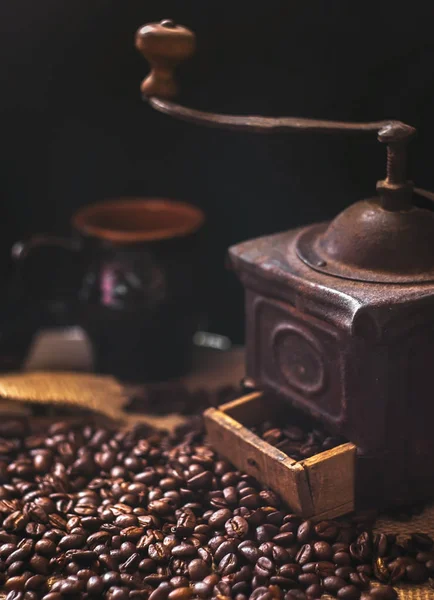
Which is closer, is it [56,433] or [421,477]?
[421,477]

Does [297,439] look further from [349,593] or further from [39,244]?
[39,244]

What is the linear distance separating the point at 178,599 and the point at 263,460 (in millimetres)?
414

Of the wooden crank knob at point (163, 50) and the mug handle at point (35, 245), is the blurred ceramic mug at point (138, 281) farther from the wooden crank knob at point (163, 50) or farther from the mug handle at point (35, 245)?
the wooden crank knob at point (163, 50)

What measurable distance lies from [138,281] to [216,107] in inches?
24.9

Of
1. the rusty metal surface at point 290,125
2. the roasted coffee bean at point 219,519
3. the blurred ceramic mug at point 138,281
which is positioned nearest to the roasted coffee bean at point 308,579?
the roasted coffee bean at point 219,519

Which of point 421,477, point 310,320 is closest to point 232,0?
point 310,320

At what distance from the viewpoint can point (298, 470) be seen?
80.2 inches

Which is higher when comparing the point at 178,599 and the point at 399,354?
the point at 399,354

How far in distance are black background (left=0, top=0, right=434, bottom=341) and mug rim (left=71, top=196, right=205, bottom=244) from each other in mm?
A: 160

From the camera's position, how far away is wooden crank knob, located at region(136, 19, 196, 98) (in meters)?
2.21

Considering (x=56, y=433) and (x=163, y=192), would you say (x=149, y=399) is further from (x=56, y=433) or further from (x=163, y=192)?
(x=163, y=192)

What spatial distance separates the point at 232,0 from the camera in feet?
8.91

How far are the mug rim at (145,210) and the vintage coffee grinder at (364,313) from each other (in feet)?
1.86

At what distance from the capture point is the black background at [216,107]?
8.22ft
